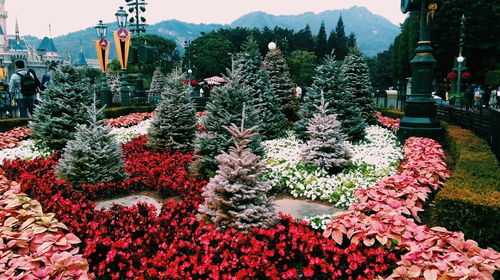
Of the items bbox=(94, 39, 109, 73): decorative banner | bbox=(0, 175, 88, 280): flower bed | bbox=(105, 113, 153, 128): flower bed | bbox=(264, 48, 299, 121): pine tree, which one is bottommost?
bbox=(0, 175, 88, 280): flower bed

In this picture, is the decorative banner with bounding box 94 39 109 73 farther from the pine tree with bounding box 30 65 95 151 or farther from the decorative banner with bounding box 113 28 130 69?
the pine tree with bounding box 30 65 95 151

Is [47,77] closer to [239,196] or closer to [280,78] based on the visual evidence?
[280,78]

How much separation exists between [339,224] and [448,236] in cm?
123

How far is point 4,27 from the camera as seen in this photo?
127 metres

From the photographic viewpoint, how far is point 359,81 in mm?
14742

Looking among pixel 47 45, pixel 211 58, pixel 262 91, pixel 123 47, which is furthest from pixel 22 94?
pixel 47 45

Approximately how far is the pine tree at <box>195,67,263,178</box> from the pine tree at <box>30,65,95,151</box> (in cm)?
436

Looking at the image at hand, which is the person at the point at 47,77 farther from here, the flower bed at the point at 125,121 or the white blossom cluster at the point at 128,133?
the flower bed at the point at 125,121

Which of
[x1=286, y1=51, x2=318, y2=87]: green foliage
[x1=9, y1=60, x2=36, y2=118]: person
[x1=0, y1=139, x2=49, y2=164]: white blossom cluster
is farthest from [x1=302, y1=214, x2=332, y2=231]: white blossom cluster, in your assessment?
[x1=286, y1=51, x2=318, y2=87]: green foliage

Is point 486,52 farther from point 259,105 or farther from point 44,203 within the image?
point 44,203

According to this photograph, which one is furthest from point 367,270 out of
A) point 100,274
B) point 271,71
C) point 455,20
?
point 455,20

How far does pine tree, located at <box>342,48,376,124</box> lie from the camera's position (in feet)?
48.2

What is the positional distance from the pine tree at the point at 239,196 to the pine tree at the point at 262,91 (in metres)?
6.83

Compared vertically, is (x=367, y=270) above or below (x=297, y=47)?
below
